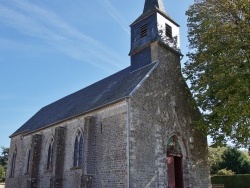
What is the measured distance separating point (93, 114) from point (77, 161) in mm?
3509

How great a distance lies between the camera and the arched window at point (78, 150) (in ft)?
57.5

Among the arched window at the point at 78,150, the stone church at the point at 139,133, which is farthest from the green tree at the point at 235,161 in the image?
the arched window at the point at 78,150

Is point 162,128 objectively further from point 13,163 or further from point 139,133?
point 13,163

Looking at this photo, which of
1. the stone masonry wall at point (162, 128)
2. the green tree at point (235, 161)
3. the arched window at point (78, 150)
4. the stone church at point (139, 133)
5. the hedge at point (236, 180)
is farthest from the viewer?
the green tree at point (235, 161)

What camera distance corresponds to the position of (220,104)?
16297 millimetres

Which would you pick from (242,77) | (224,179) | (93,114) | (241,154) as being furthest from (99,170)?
(241,154)

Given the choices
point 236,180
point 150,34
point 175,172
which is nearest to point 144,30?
point 150,34

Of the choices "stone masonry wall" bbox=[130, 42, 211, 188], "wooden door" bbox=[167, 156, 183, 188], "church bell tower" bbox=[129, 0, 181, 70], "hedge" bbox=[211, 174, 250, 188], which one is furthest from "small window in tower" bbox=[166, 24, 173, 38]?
"hedge" bbox=[211, 174, 250, 188]

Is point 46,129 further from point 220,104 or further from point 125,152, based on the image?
point 220,104

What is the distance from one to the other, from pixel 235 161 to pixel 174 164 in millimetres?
23543

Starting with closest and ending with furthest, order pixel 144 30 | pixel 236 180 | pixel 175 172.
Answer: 1. pixel 175 172
2. pixel 144 30
3. pixel 236 180

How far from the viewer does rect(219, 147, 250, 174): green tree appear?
118 feet

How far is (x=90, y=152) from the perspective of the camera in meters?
16.2

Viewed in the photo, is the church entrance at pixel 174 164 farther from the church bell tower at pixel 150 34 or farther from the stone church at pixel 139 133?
the church bell tower at pixel 150 34
